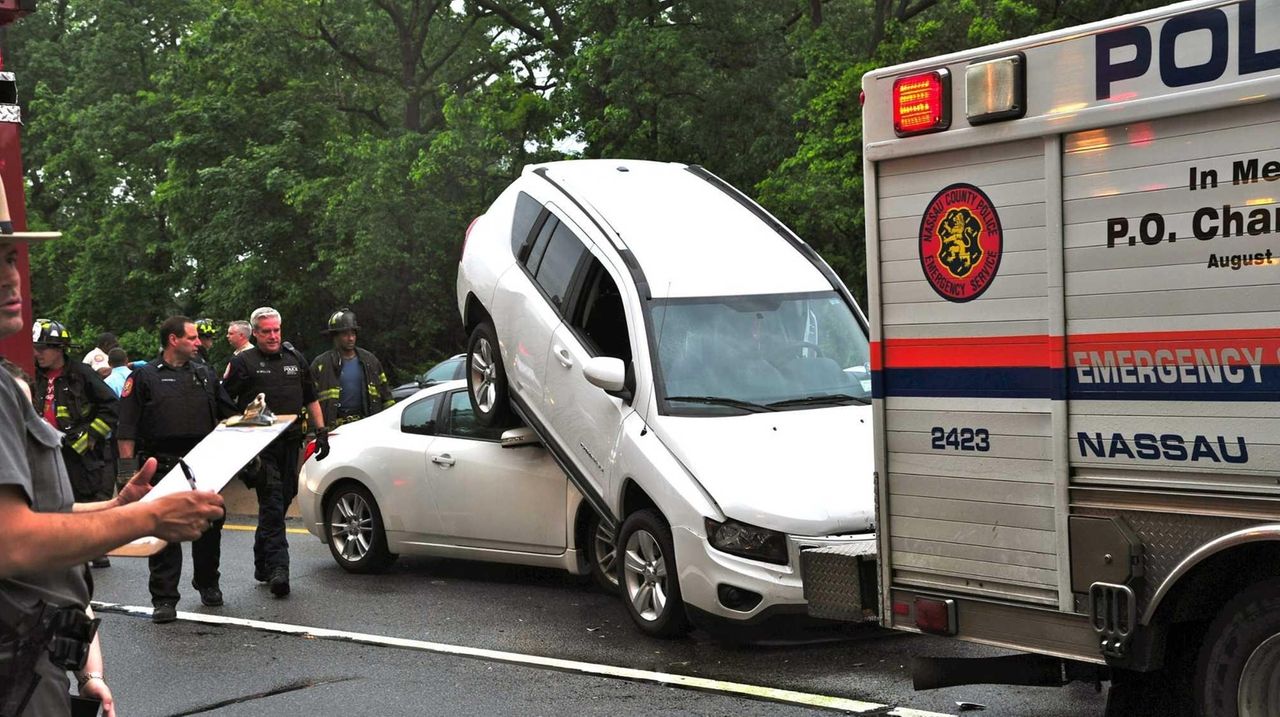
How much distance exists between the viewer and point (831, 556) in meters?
6.18

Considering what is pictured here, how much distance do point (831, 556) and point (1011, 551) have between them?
3.22 feet

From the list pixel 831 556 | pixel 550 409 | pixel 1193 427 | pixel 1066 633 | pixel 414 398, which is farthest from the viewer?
pixel 414 398

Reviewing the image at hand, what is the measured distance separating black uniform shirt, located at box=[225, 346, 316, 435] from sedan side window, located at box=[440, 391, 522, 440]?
3.28ft

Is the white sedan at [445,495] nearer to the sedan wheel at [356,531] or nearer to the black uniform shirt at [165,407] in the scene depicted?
the sedan wheel at [356,531]

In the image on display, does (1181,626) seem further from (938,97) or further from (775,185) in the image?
(775,185)

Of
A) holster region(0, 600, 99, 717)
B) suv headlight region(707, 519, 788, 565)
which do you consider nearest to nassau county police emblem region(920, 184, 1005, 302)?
suv headlight region(707, 519, 788, 565)

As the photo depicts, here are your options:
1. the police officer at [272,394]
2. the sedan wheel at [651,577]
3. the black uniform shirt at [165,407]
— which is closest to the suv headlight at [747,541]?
the sedan wheel at [651,577]

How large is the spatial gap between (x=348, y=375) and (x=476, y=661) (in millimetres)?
5488

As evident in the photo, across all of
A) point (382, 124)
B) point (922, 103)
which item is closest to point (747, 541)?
point (922, 103)

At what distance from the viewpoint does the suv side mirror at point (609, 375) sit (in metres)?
8.20

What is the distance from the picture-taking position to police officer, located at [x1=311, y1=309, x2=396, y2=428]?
12.7m

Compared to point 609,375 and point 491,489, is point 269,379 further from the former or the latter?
point 609,375

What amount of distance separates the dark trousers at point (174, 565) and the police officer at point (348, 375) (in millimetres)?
2793

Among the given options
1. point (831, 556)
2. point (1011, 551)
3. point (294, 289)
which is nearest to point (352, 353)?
point (831, 556)
